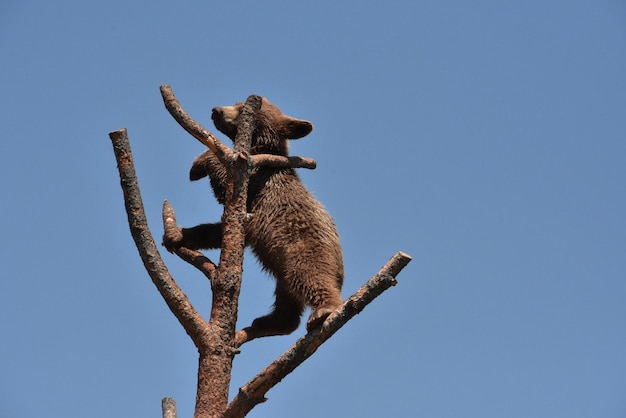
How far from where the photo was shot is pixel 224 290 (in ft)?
19.0

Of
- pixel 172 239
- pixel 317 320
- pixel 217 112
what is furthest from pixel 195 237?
pixel 317 320

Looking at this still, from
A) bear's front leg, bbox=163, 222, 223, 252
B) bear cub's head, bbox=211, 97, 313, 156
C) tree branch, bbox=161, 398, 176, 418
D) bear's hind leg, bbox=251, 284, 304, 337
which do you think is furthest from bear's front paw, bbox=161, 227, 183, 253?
tree branch, bbox=161, 398, 176, 418

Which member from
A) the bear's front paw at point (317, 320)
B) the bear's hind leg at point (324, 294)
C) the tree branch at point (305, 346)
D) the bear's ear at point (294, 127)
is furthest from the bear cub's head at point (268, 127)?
the tree branch at point (305, 346)

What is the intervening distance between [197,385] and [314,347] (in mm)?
826

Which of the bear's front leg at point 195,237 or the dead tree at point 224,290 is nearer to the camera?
the dead tree at point 224,290

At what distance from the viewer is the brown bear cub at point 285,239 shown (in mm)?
6668

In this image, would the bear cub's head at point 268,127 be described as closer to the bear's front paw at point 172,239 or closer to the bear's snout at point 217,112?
the bear's snout at point 217,112

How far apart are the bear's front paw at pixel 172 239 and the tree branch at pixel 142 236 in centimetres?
126

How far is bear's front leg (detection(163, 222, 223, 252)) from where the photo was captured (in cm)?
707

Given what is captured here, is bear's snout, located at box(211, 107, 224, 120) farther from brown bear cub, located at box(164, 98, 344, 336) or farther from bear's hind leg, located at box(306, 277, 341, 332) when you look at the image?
bear's hind leg, located at box(306, 277, 341, 332)

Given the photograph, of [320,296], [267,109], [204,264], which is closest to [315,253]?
[320,296]

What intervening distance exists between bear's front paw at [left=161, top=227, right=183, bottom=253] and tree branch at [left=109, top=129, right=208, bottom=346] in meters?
1.26

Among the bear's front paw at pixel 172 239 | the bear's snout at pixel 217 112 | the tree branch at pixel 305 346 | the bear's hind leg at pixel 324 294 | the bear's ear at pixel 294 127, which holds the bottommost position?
the tree branch at pixel 305 346

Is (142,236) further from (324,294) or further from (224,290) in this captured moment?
(324,294)
